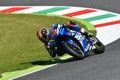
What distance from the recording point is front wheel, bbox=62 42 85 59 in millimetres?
11648

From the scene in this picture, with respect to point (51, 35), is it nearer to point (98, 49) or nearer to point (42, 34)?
point (42, 34)

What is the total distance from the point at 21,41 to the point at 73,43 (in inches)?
140

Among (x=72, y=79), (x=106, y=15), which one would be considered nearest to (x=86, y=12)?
(x=106, y=15)

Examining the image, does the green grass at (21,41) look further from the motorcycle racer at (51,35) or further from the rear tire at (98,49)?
the rear tire at (98,49)

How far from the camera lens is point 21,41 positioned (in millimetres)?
15000

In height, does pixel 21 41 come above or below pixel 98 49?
below

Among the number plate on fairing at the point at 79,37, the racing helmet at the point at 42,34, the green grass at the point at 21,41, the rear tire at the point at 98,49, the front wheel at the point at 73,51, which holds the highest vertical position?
the racing helmet at the point at 42,34

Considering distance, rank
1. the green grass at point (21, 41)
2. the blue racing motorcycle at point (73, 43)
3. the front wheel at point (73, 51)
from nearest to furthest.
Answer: the front wheel at point (73, 51) < the blue racing motorcycle at point (73, 43) < the green grass at point (21, 41)

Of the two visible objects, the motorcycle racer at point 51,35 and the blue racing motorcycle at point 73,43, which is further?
the motorcycle racer at point 51,35

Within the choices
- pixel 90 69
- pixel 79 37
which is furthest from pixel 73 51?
pixel 90 69

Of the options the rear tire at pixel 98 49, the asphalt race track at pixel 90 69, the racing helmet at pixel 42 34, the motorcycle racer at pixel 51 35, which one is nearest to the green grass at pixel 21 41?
the motorcycle racer at pixel 51 35

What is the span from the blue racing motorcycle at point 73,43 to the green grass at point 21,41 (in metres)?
0.76

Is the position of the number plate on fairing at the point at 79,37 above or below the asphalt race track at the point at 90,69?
above

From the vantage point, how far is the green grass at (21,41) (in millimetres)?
12547
